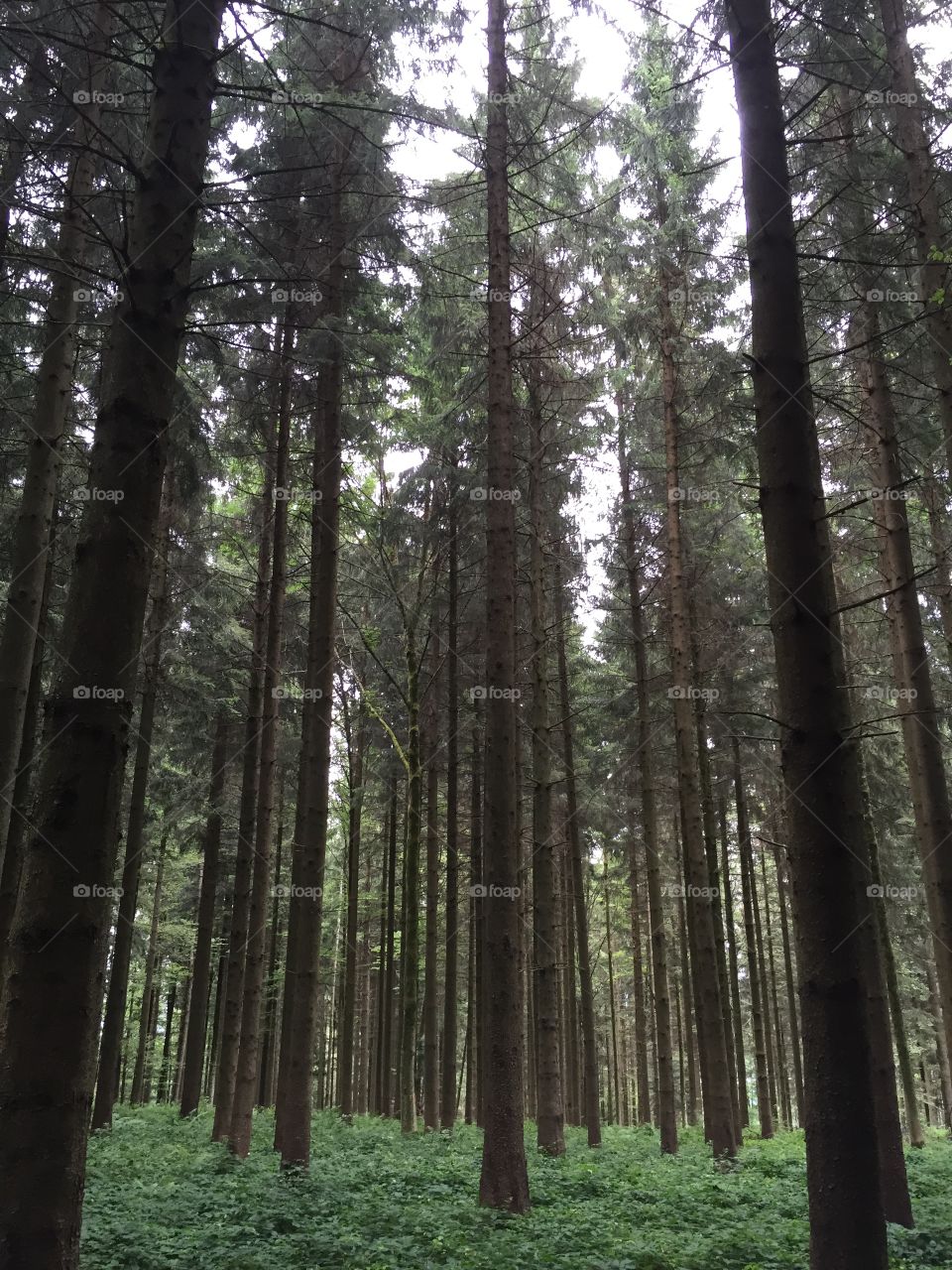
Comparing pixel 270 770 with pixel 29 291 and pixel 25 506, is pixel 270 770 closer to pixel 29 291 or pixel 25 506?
pixel 25 506

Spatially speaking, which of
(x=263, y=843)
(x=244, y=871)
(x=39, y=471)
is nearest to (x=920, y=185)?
(x=39, y=471)

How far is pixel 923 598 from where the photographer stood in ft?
66.4

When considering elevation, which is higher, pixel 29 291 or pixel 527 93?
pixel 527 93

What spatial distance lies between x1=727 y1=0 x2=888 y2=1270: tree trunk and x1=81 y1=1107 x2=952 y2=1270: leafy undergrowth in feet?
11.0

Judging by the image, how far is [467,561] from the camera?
1945 cm

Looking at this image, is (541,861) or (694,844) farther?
(541,861)

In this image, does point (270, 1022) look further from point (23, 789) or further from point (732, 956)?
point (23, 789)

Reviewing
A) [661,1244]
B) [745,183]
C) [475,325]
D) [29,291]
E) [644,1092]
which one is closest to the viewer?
[745,183]

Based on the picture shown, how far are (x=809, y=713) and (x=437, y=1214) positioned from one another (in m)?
6.78

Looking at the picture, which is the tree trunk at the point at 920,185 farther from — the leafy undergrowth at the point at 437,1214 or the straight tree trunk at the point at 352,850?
the straight tree trunk at the point at 352,850

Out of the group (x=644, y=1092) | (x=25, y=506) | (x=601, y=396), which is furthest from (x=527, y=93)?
(x=644, y=1092)

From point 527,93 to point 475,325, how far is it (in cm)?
357

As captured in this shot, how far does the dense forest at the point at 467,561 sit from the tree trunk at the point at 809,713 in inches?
1.0

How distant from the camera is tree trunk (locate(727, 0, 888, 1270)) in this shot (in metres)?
4.27
